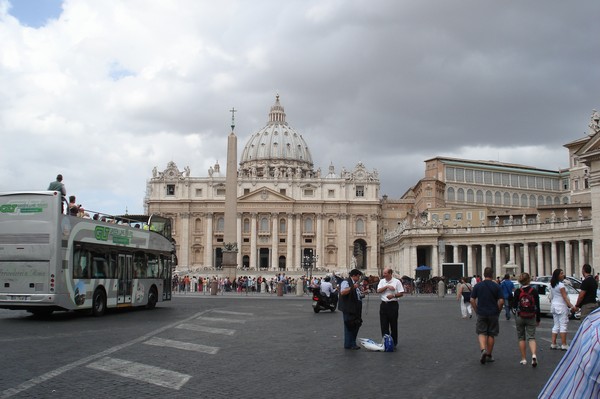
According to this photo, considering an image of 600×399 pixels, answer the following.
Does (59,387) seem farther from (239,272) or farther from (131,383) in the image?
(239,272)

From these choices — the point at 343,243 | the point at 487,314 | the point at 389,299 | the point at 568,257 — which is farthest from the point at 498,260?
the point at 487,314

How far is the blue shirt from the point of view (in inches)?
108

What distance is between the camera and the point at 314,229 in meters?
102

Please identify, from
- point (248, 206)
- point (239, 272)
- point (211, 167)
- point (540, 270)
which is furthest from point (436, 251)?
point (211, 167)

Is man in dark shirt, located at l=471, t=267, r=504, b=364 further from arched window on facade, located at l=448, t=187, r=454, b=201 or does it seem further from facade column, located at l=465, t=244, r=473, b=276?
arched window on facade, located at l=448, t=187, r=454, b=201

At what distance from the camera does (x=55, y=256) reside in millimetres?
16750

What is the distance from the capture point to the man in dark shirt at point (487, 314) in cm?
1053

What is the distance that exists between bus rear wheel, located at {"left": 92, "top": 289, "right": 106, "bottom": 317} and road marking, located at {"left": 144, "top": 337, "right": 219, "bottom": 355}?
6.46 m

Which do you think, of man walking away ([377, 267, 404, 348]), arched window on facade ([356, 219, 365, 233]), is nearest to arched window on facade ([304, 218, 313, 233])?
arched window on facade ([356, 219, 365, 233])

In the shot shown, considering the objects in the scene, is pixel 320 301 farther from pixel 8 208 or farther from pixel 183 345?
pixel 183 345

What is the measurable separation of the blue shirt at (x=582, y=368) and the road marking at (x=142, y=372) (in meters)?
6.02

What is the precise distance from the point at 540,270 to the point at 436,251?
11990 mm

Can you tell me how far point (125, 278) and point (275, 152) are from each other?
11353 cm

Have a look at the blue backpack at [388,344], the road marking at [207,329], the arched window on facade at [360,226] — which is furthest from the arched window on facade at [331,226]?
the blue backpack at [388,344]
